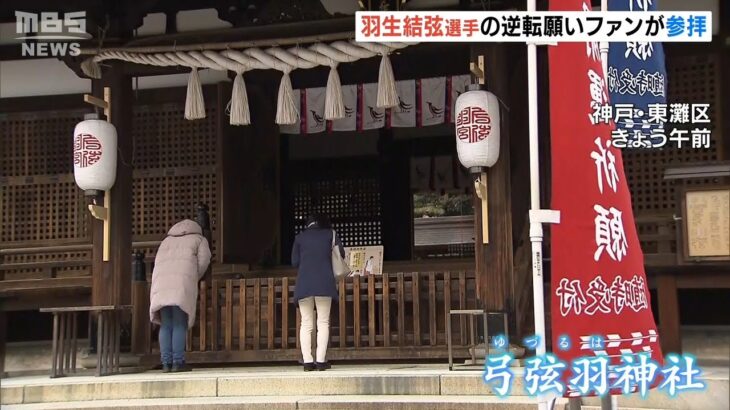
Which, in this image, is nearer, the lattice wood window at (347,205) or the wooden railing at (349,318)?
the wooden railing at (349,318)

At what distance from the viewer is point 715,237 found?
8164 millimetres

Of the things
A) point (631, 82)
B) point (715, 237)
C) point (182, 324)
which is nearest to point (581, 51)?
point (631, 82)

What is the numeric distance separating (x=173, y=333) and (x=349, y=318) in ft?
6.60

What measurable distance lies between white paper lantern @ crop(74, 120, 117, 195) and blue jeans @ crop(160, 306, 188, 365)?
1.80m

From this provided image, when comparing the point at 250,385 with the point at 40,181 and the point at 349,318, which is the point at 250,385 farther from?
the point at 40,181

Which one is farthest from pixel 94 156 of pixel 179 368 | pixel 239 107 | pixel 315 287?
pixel 315 287

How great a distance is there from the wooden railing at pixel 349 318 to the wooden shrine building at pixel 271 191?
0.02m

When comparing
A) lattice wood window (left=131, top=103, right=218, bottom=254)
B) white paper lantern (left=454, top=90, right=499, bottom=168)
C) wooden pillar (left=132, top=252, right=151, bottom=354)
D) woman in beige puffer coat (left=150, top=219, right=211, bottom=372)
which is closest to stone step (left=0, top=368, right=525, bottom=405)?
woman in beige puffer coat (left=150, top=219, right=211, bottom=372)

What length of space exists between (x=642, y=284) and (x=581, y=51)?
1375 millimetres

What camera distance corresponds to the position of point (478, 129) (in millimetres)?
8312

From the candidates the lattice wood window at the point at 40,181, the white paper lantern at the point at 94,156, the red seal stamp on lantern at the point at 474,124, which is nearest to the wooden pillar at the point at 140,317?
the white paper lantern at the point at 94,156

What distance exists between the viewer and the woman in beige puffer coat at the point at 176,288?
8.63 meters

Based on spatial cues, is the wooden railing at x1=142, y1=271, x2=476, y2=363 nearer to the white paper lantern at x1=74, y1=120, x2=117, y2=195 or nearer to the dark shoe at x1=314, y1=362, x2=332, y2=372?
the dark shoe at x1=314, y1=362, x2=332, y2=372

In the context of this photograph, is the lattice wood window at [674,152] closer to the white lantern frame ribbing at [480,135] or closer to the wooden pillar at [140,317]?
the white lantern frame ribbing at [480,135]
